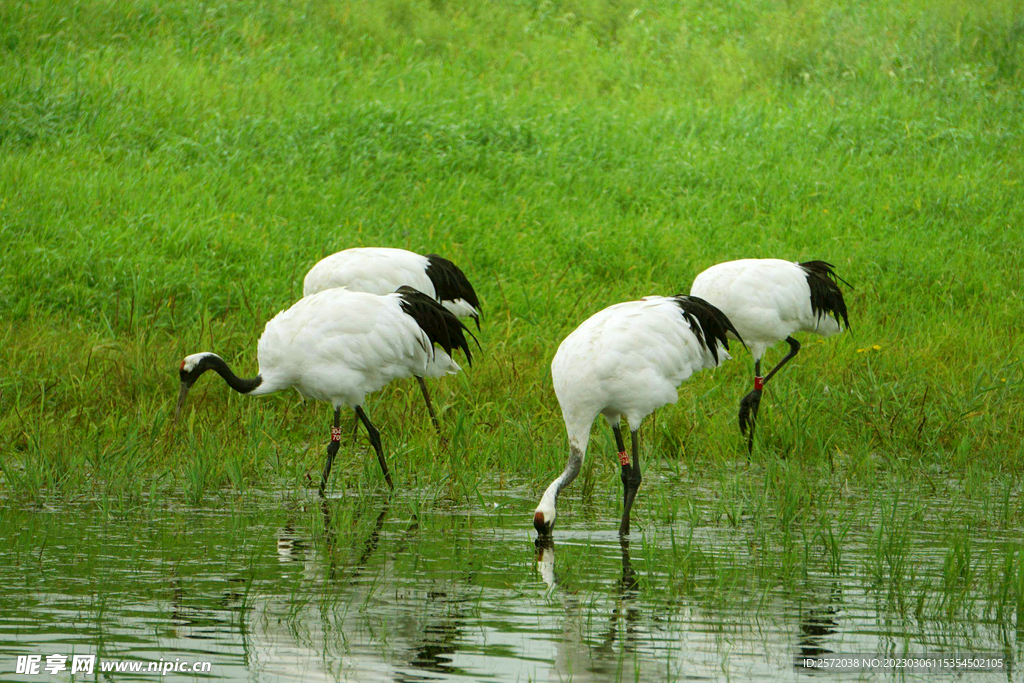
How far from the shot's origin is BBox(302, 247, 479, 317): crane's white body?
28.7 feet

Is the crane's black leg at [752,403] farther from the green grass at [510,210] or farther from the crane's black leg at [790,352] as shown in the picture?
the green grass at [510,210]

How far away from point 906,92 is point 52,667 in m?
13.3

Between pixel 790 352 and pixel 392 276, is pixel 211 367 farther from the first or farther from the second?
pixel 790 352

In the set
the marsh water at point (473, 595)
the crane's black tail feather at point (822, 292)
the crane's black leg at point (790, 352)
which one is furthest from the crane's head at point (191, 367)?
the crane's black tail feather at point (822, 292)

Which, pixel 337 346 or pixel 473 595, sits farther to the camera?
pixel 337 346

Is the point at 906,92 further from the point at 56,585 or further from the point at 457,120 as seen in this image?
the point at 56,585

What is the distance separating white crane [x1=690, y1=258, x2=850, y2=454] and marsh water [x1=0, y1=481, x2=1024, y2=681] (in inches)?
99.8

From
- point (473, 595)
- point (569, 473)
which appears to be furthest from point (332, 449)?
point (473, 595)

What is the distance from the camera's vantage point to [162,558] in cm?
526

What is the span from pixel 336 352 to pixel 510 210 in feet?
17.7

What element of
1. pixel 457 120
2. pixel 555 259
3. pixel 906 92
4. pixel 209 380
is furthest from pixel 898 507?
pixel 906 92

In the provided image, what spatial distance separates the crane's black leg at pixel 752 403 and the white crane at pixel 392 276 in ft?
6.51

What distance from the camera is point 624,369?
21.0 feet

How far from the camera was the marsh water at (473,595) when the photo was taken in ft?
13.8
